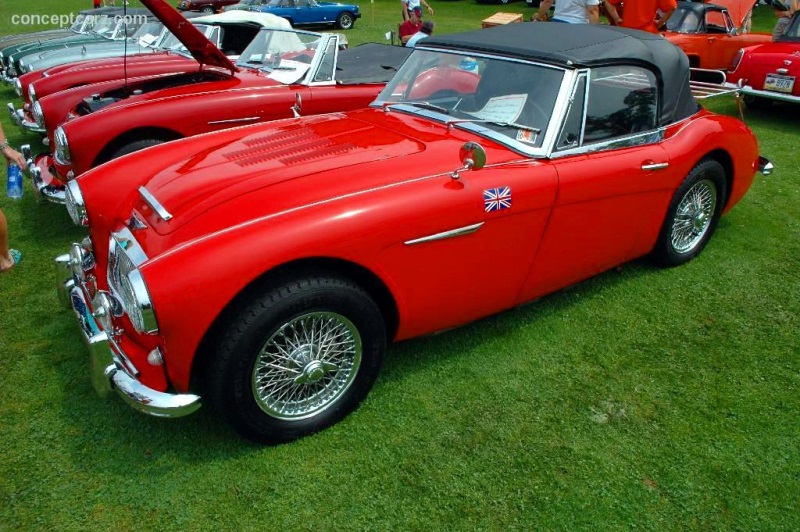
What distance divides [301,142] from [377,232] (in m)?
0.96

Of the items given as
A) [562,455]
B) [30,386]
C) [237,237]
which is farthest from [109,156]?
[562,455]

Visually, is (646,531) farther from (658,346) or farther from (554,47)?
A: (554,47)

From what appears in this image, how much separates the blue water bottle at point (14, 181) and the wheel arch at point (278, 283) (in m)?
2.14

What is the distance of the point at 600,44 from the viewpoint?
134 inches

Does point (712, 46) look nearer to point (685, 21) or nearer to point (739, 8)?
point (685, 21)

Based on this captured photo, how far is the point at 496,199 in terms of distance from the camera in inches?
108

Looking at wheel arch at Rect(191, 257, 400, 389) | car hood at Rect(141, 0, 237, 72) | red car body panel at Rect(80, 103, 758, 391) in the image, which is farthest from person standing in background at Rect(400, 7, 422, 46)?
wheel arch at Rect(191, 257, 400, 389)

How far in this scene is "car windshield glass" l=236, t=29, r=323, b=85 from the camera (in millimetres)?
5688

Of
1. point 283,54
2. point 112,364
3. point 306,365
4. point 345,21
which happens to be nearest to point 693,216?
point 306,365

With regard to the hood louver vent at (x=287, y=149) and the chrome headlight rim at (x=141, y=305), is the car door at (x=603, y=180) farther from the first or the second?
the chrome headlight rim at (x=141, y=305)

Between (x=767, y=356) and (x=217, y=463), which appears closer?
(x=217, y=463)

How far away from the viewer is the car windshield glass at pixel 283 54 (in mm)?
5688

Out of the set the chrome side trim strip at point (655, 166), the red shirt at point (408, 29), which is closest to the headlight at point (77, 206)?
the chrome side trim strip at point (655, 166)

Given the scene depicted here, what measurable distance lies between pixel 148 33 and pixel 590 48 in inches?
352
